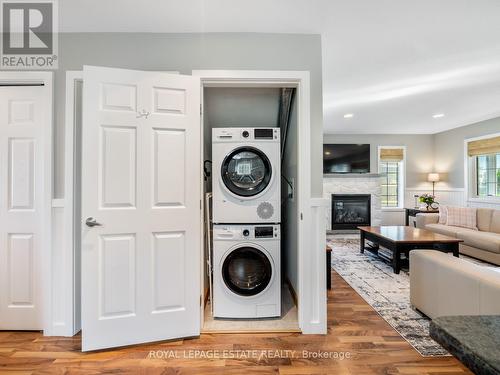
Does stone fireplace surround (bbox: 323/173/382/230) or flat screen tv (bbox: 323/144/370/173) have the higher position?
flat screen tv (bbox: 323/144/370/173)

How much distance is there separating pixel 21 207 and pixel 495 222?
6.26 metres

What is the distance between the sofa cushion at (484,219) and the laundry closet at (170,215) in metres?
3.99

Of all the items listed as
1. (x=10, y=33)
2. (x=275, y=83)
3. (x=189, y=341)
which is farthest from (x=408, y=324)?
(x=10, y=33)

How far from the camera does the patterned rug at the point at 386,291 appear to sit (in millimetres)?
2071

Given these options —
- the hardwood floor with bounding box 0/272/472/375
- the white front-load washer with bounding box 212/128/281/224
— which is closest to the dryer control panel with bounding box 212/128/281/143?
the white front-load washer with bounding box 212/128/281/224

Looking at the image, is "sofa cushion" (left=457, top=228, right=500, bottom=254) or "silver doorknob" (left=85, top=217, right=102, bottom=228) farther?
"sofa cushion" (left=457, top=228, right=500, bottom=254)

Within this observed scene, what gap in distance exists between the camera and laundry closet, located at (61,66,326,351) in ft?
6.31

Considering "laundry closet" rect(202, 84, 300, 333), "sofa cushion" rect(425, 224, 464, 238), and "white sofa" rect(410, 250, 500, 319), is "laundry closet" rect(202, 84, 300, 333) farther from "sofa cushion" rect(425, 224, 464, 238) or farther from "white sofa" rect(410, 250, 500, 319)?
"sofa cushion" rect(425, 224, 464, 238)

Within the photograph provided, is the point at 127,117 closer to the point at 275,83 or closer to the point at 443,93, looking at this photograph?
the point at 275,83

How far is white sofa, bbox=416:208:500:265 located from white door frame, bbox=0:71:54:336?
17.4ft

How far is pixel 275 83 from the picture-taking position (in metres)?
2.21

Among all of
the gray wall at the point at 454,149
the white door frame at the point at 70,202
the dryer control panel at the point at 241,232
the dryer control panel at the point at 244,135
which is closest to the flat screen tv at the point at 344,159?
the gray wall at the point at 454,149

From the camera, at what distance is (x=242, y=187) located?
2.37 meters

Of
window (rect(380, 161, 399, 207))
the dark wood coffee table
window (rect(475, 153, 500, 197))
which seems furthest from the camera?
window (rect(380, 161, 399, 207))
